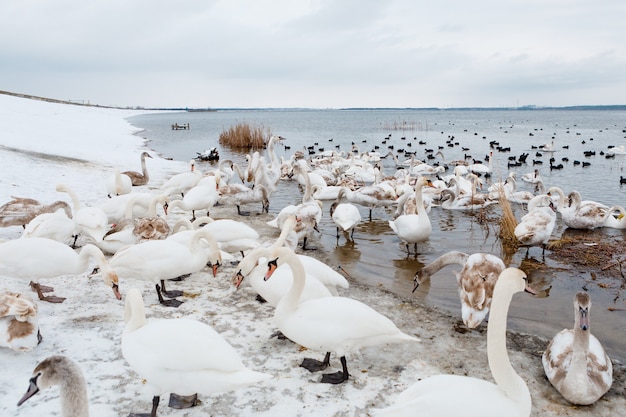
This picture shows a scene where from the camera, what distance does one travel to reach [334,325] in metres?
4.44

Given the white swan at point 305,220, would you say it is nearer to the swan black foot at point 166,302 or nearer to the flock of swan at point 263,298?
the flock of swan at point 263,298

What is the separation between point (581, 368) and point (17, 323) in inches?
208

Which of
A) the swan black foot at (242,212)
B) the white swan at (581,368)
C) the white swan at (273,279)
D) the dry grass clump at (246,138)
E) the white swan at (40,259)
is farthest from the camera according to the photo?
the dry grass clump at (246,138)

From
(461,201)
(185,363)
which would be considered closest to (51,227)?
(185,363)

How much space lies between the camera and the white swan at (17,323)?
14.9ft

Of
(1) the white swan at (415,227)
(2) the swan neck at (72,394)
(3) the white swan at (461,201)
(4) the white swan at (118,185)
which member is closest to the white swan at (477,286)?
(1) the white swan at (415,227)

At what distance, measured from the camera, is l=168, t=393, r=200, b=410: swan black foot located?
4141mm

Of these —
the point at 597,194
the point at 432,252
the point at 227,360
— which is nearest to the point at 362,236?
the point at 432,252

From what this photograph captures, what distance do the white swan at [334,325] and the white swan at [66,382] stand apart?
6.92ft

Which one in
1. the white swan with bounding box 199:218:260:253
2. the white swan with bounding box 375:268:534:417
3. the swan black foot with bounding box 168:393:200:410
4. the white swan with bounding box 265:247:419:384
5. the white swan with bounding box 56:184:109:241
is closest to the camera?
A: the white swan with bounding box 375:268:534:417

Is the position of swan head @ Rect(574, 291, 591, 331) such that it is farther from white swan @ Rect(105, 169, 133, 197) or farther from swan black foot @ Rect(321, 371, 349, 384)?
white swan @ Rect(105, 169, 133, 197)

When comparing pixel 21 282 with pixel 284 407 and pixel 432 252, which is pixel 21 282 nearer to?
pixel 284 407

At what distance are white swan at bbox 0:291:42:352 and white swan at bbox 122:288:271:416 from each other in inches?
54.8

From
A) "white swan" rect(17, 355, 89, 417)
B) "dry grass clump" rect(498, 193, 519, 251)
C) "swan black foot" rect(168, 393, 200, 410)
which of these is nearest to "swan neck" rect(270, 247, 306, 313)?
"swan black foot" rect(168, 393, 200, 410)
